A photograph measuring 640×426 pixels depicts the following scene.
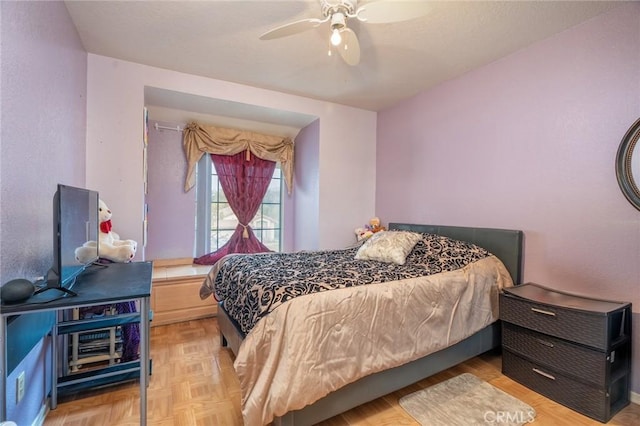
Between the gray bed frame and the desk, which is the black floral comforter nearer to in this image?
the gray bed frame

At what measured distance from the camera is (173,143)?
356 cm

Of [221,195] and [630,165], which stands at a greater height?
[630,165]

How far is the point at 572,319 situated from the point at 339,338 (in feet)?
4.69

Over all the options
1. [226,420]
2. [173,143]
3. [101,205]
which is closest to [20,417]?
[226,420]

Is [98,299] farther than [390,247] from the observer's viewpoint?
No

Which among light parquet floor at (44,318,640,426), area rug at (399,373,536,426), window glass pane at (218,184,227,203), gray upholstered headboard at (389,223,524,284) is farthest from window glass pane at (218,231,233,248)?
area rug at (399,373,536,426)

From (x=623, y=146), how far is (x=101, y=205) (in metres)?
3.66

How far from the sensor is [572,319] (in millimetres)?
1695

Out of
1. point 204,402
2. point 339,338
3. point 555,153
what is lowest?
point 204,402

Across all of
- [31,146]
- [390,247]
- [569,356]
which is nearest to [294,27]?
[31,146]

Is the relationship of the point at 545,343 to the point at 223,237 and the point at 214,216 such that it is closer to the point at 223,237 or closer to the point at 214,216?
the point at 223,237

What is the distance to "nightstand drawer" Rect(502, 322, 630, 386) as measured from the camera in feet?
5.26

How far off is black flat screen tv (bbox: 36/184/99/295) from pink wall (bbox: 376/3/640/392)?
2.96 metres

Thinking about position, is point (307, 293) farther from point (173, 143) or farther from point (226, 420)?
point (173, 143)
